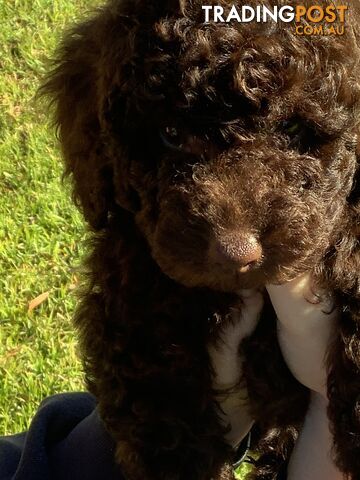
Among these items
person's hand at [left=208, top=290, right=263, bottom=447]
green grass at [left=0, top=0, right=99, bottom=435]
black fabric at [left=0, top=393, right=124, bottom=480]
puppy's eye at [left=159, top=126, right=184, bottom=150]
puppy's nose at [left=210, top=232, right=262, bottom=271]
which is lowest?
green grass at [left=0, top=0, right=99, bottom=435]

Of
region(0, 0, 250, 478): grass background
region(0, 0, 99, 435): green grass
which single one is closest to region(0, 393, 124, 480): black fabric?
region(0, 0, 250, 478): grass background

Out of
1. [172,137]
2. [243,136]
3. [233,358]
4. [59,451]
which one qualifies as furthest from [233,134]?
[59,451]

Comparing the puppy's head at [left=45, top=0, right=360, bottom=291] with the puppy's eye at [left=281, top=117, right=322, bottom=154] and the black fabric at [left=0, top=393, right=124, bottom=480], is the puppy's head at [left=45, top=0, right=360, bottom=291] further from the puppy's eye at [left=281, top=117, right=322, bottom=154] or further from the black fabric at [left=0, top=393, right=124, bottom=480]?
the black fabric at [left=0, top=393, right=124, bottom=480]

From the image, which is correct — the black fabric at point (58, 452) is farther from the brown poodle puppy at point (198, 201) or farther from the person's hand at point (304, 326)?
the person's hand at point (304, 326)

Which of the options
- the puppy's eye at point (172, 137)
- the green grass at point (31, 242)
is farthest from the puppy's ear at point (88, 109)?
the green grass at point (31, 242)

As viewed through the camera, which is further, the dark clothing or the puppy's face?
the dark clothing

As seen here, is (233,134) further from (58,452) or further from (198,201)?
(58,452)

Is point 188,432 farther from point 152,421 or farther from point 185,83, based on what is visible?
point 185,83
